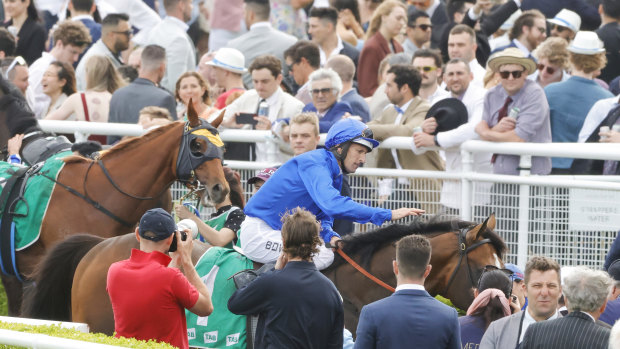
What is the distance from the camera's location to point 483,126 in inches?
334

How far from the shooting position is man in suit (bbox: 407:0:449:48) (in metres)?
13.3

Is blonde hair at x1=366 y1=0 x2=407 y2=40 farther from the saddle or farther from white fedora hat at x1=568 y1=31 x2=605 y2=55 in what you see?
the saddle

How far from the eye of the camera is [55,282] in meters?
6.87

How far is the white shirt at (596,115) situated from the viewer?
8.92m

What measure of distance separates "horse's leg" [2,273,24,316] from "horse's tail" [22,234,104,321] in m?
1.17

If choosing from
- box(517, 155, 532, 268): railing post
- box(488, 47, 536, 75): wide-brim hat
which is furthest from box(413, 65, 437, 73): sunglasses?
box(517, 155, 532, 268): railing post

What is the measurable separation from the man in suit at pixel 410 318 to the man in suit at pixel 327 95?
165 inches

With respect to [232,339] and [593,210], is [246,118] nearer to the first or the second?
[593,210]

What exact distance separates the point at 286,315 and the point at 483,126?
3538 millimetres

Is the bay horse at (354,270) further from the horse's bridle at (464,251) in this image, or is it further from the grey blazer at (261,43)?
the grey blazer at (261,43)

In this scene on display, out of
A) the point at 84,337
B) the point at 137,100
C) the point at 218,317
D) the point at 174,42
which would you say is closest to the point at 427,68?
the point at 137,100

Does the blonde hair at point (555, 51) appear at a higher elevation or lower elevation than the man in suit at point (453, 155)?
higher

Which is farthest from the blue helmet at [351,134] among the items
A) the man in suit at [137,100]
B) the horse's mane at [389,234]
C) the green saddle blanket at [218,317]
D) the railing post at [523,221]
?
the man in suit at [137,100]

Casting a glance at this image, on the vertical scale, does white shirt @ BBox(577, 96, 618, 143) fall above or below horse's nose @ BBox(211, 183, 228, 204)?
above
